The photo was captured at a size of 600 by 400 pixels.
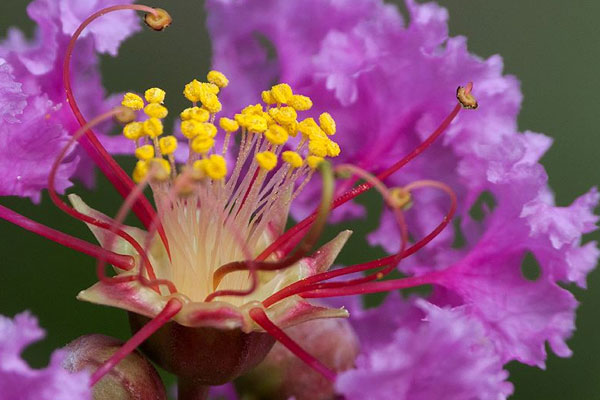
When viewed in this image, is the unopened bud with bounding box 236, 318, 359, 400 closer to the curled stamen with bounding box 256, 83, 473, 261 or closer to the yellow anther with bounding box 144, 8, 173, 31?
the curled stamen with bounding box 256, 83, 473, 261

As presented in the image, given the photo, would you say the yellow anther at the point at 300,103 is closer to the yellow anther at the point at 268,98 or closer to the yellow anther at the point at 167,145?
the yellow anther at the point at 268,98

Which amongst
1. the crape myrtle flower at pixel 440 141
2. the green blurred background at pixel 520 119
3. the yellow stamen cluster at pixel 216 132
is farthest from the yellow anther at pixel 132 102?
the green blurred background at pixel 520 119

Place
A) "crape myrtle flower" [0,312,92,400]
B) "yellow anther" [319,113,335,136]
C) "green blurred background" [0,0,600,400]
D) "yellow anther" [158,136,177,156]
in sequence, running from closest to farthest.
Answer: "crape myrtle flower" [0,312,92,400]
"yellow anther" [158,136,177,156]
"yellow anther" [319,113,335,136]
"green blurred background" [0,0,600,400]

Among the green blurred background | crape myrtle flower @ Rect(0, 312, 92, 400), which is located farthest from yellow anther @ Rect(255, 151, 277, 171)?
the green blurred background

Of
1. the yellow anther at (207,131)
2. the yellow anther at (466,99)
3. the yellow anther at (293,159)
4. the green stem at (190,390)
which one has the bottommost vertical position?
the green stem at (190,390)

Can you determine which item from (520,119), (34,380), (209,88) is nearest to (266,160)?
(209,88)

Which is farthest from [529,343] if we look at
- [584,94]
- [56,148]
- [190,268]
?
[584,94]

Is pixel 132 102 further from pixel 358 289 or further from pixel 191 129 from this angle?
pixel 358 289
